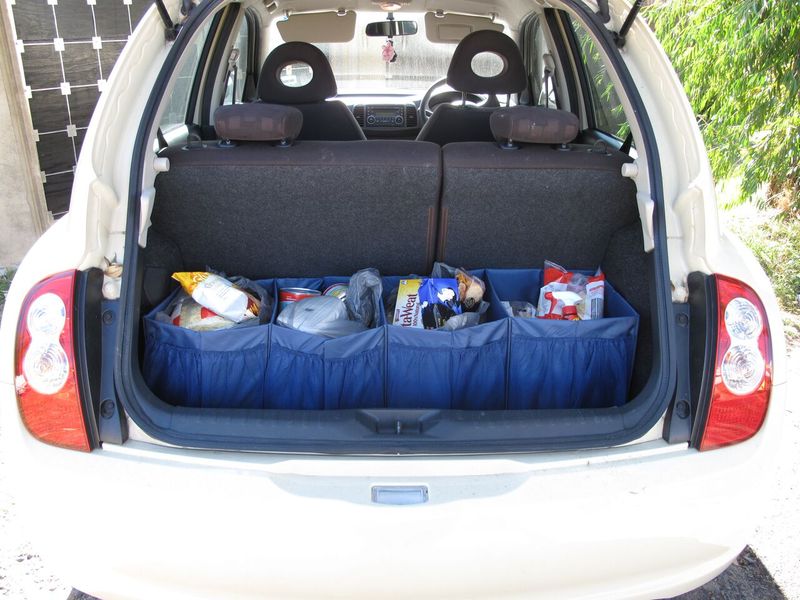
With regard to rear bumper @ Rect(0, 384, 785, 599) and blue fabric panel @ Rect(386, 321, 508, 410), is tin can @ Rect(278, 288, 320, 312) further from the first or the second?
rear bumper @ Rect(0, 384, 785, 599)

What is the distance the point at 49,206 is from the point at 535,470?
4379 mm

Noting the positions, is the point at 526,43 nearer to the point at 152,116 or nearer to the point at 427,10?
the point at 427,10

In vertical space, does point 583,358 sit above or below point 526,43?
below

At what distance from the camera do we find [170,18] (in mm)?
1633

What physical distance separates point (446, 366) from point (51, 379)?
2.91 feet

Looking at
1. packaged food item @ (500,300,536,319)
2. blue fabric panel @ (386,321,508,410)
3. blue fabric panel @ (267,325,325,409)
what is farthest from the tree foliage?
blue fabric panel @ (267,325,325,409)

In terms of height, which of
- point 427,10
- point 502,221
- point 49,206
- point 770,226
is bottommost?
point 770,226

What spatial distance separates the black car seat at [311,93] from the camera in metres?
3.24

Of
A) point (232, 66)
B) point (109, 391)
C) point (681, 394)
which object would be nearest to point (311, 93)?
point (232, 66)

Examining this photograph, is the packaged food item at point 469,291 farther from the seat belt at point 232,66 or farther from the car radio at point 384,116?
the car radio at point 384,116

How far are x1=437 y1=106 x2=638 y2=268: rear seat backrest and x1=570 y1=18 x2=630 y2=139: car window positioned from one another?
1.35 m

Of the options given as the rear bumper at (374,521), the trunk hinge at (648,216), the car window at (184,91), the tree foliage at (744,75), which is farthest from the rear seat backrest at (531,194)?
the tree foliage at (744,75)

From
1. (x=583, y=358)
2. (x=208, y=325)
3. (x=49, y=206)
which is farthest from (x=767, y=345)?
(x=49, y=206)

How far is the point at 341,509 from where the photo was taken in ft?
4.21
